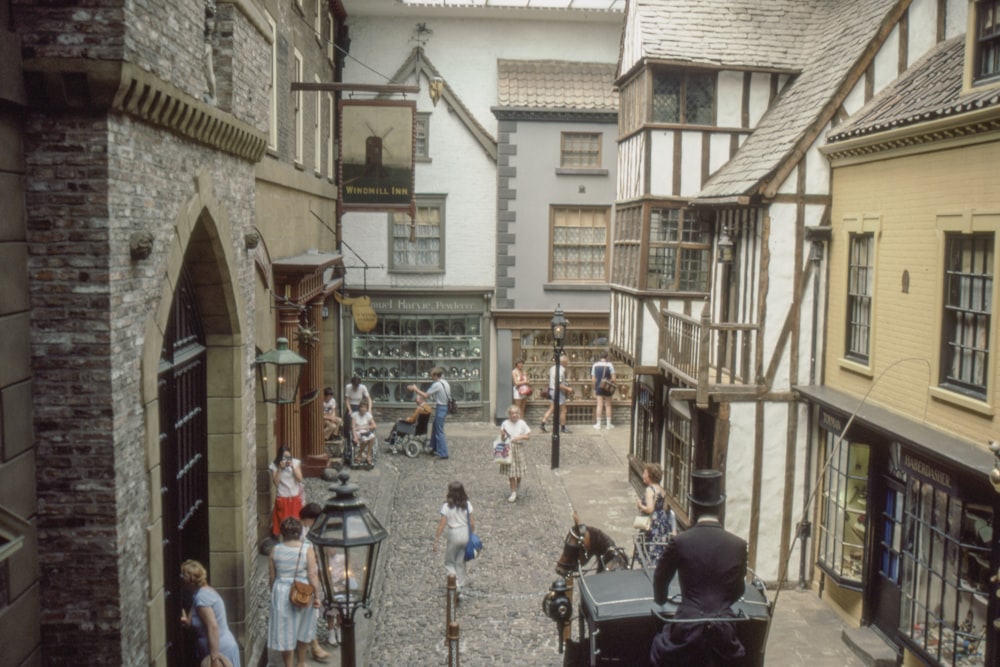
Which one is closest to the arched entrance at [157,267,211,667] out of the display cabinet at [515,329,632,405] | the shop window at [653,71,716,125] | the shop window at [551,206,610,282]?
the shop window at [653,71,716,125]

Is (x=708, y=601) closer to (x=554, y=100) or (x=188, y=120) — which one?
(x=188, y=120)

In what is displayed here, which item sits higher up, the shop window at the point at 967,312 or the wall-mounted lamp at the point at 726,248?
the wall-mounted lamp at the point at 726,248

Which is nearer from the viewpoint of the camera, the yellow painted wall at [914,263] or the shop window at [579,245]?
the yellow painted wall at [914,263]

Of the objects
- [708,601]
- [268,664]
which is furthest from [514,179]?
[708,601]

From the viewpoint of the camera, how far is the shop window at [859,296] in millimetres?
12930

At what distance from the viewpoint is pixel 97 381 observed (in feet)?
19.9

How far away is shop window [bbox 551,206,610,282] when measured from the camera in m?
25.8

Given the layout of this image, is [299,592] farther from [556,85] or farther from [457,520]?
[556,85]

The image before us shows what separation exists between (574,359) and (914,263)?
15011mm

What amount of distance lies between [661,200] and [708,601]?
11.1 meters

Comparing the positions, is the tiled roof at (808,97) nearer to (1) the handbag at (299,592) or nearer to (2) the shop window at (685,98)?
(2) the shop window at (685,98)

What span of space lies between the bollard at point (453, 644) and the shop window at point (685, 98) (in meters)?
10.0

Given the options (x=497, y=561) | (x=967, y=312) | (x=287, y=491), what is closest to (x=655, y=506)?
(x=497, y=561)

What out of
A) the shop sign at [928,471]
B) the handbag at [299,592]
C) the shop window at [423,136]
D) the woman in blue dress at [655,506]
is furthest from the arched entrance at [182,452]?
the shop window at [423,136]
